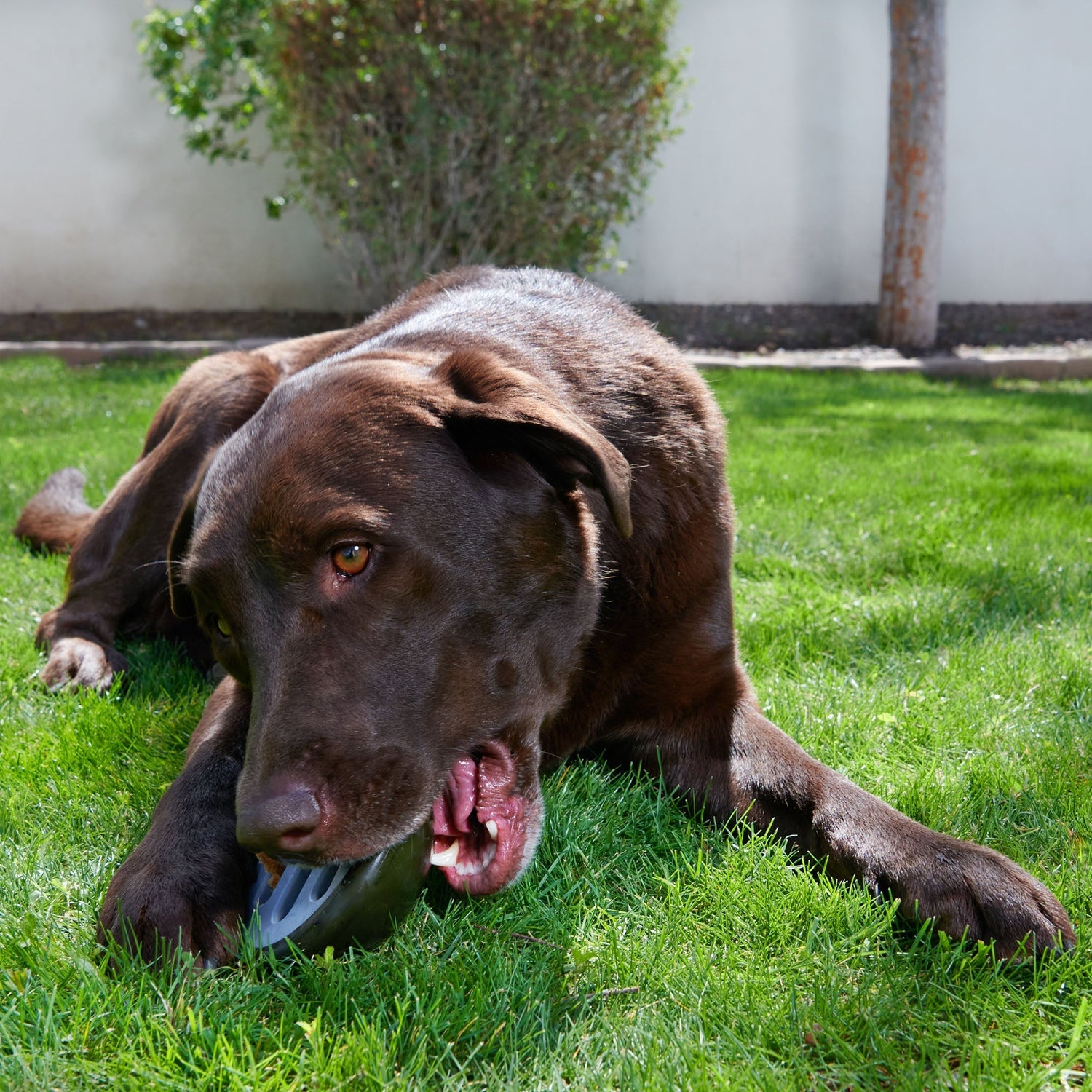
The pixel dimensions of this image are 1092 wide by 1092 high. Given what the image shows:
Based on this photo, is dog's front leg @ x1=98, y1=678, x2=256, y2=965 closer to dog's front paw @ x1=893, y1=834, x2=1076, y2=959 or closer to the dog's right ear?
the dog's right ear

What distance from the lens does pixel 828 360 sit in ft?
28.1

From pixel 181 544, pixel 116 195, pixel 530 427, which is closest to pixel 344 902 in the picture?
pixel 530 427

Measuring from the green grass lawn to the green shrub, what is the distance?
4901 millimetres

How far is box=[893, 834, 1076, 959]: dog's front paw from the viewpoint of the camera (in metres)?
1.75

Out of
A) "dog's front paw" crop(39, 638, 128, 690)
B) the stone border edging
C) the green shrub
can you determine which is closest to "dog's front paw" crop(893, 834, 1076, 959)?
"dog's front paw" crop(39, 638, 128, 690)

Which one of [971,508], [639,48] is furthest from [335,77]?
[971,508]

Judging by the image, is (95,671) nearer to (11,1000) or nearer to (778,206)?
(11,1000)

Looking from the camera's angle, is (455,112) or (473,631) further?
(455,112)

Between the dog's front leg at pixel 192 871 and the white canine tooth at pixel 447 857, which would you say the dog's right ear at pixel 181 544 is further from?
the white canine tooth at pixel 447 857

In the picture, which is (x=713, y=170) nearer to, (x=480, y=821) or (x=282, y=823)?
(x=480, y=821)

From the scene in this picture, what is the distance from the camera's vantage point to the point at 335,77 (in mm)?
7457

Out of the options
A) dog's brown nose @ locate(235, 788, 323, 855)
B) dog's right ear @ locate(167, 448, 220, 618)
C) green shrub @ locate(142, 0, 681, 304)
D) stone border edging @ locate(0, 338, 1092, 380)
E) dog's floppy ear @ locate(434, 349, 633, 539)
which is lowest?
stone border edging @ locate(0, 338, 1092, 380)

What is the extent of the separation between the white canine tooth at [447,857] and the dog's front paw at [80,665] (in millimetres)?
1364

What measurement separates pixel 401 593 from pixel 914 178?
7.94 m
